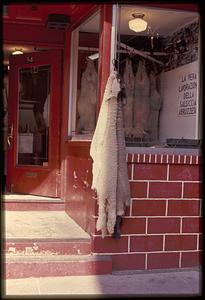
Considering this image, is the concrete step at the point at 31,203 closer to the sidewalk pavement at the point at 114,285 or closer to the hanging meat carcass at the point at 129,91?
the hanging meat carcass at the point at 129,91

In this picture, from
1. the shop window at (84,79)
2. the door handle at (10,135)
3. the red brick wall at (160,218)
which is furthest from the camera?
the door handle at (10,135)

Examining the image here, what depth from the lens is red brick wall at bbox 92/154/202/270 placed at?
5.29 meters

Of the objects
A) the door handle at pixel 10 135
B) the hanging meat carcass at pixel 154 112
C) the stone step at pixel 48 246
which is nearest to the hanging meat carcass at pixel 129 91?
the hanging meat carcass at pixel 154 112

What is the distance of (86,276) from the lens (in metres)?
5.10

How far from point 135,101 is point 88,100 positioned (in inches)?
28.4


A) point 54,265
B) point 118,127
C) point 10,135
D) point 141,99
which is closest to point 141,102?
point 141,99

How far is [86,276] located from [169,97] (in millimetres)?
2716

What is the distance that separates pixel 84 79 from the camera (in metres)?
6.53

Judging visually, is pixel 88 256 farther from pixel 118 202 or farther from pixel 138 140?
pixel 138 140

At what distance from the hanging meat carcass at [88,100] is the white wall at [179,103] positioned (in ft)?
3.43

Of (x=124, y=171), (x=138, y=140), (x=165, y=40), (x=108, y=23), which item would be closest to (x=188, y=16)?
(x=165, y=40)

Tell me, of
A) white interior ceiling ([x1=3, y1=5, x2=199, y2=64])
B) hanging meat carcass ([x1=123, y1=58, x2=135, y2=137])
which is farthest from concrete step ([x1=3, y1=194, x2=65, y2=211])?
white interior ceiling ([x1=3, y1=5, x2=199, y2=64])

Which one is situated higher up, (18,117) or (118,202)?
(18,117)

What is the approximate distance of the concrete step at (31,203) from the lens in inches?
264
